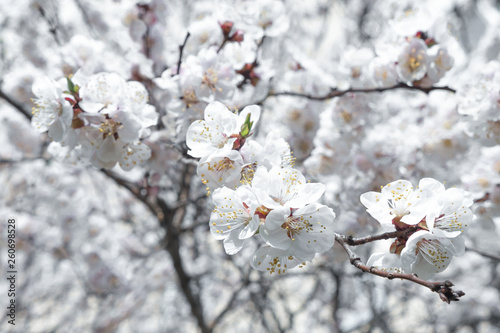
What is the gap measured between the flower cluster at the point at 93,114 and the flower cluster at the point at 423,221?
3.11 ft

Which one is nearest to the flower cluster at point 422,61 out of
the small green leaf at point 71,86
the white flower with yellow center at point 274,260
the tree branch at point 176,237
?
the white flower with yellow center at point 274,260

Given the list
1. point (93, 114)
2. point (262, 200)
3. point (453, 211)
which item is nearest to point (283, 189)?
point (262, 200)

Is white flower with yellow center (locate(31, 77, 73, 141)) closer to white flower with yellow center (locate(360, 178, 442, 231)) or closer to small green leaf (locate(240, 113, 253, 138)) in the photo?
small green leaf (locate(240, 113, 253, 138))

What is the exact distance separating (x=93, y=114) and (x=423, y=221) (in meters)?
1.20

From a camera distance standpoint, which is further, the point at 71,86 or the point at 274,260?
the point at 71,86

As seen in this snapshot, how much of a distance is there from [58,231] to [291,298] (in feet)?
11.3

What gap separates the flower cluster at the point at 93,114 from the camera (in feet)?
4.49

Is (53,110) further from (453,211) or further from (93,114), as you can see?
(453,211)

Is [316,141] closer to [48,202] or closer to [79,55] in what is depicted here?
[79,55]

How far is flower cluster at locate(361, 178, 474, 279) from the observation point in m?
0.98

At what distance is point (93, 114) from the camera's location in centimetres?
137

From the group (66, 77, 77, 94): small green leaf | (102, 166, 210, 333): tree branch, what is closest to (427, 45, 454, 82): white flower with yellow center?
(66, 77, 77, 94): small green leaf

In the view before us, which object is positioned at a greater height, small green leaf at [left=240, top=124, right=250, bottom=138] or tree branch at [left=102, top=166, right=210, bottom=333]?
small green leaf at [left=240, top=124, right=250, bottom=138]

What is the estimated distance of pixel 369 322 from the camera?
404 cm
